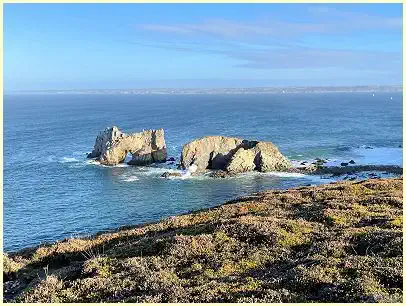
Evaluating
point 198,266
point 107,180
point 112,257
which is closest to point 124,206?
point 107,180

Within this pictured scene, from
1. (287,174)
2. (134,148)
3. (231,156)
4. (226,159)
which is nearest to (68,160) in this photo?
(134,148)

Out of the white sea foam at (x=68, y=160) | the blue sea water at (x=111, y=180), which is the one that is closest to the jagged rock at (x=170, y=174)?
the blue sea water at (x=111, y=180)

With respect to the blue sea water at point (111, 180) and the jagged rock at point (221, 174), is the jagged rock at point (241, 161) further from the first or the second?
the blue sea water at point (111, 180)

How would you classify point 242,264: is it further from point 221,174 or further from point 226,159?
point 226,159

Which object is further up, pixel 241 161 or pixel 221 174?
pixel 241 161

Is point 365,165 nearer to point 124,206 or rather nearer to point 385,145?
point 385,145

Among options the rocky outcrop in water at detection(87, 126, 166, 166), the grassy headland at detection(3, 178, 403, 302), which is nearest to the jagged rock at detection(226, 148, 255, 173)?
the rocky outcrop in water at detection(87, 126, 166, 166)

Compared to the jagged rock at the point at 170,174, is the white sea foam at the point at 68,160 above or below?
above
